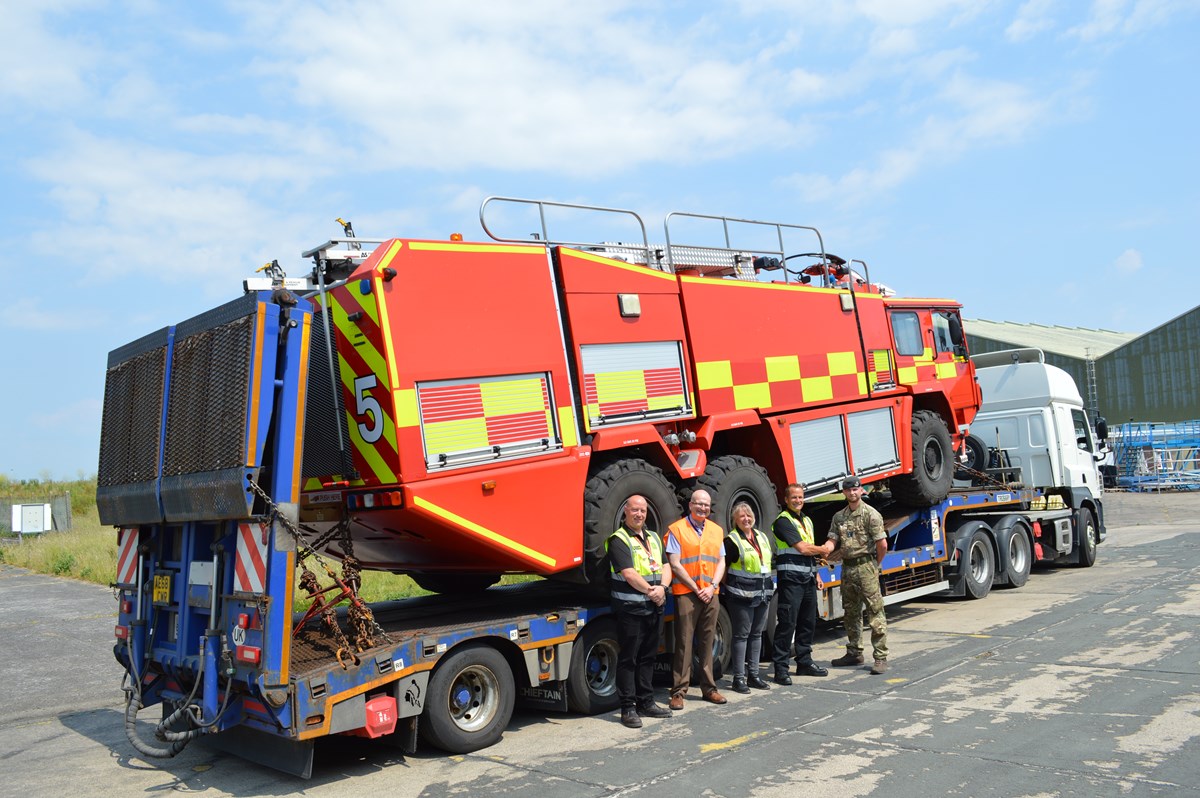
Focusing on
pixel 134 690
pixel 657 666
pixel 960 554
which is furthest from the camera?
pixel 960 554

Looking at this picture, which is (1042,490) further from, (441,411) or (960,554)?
(441,411)

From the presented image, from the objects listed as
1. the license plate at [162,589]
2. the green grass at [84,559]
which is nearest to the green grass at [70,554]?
the green grass at [84,559]

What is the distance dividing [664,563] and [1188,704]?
3.90 m

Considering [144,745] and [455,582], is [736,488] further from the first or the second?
[144,745]

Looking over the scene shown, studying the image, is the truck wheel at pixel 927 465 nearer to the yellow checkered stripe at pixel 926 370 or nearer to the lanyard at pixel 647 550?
the yellow checkered stripe at pixel 926 370

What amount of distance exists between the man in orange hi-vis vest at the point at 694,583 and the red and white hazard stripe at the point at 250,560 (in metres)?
3.19

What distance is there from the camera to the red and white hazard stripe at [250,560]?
592cm

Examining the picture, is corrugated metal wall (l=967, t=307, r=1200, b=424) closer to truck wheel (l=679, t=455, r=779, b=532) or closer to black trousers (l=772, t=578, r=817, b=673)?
truck wheel (l=679, t=455, r=779, b=532)

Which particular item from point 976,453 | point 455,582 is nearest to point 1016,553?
point 976,453

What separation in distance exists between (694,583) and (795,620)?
1.53 meters

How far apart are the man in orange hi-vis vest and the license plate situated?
3708 mm

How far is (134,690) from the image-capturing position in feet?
22.3

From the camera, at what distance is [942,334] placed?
12797 millimetres

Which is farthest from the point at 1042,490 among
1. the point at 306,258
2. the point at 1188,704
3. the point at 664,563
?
the point at 306,258
